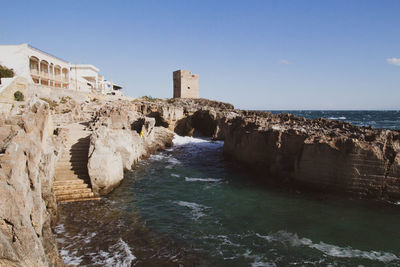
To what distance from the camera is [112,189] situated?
13.1 meters

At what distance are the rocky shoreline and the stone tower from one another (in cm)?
2748

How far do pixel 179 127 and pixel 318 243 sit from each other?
26653 mm

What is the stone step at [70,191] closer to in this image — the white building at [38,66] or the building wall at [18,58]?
the white building at [38,66]

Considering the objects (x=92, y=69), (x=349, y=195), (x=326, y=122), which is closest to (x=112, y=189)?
(x=349, y=195)

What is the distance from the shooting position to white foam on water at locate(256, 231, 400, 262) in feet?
27.1

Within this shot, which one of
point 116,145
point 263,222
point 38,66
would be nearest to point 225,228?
point 263,222

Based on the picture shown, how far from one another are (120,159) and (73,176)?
275 centimetres

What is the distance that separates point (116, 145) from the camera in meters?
16.0

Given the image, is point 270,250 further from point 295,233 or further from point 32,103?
point 32,103

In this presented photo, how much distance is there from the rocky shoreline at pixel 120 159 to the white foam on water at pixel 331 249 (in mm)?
4863

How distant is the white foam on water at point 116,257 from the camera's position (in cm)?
740

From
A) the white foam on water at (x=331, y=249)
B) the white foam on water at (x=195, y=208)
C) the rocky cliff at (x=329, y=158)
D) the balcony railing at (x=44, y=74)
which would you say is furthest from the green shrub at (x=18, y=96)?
the white foam on water at (x=331, y=249)

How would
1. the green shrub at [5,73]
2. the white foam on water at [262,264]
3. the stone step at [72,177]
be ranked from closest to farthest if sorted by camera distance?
the white foam on water at [262,264] < the stone step at [72,177] < the green shrub at [5,73]

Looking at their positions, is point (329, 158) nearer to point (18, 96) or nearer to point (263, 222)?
point (263, 222)
